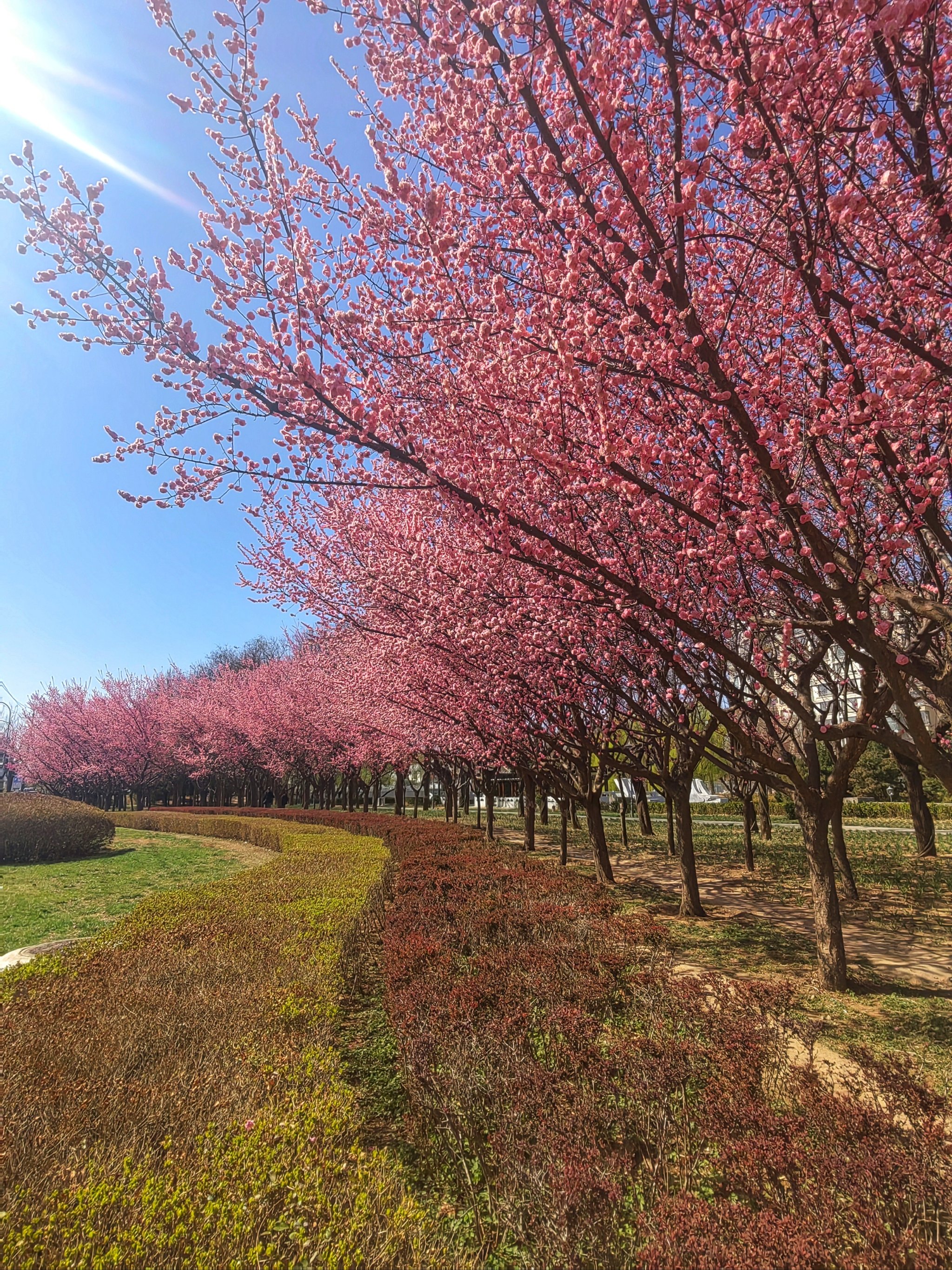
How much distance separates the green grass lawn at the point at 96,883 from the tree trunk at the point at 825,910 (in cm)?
982

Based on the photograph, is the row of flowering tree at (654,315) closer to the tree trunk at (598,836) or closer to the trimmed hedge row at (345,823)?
the tree trunk at (598,836)

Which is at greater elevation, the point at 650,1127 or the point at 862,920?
the point at 650,1127

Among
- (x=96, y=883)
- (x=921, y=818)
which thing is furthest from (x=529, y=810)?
(x=96, y=883)

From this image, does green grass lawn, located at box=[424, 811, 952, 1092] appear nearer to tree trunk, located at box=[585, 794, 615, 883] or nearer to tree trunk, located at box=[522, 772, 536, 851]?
tree trunk, located at box=[585, 794, 615, 883]

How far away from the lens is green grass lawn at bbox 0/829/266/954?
33.3 feet

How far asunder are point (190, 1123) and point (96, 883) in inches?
538

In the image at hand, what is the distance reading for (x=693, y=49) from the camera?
3.56 meters

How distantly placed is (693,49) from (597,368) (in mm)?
1750

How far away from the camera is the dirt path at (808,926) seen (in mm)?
6910

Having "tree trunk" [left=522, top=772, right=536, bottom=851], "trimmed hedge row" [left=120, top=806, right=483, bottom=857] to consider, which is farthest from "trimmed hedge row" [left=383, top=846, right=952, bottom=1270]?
"tree trunk" [left=522, top=772, right=536, bottom=851]

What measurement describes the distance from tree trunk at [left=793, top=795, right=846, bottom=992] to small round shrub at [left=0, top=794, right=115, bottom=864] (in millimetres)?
19991

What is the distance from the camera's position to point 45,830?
59.6 ft

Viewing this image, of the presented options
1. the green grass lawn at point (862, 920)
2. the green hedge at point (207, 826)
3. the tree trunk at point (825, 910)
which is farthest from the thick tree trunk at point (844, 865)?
the green hedge at point (207, 826)

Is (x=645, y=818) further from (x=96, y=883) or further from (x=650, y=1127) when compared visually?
(x=650, y=1127)
